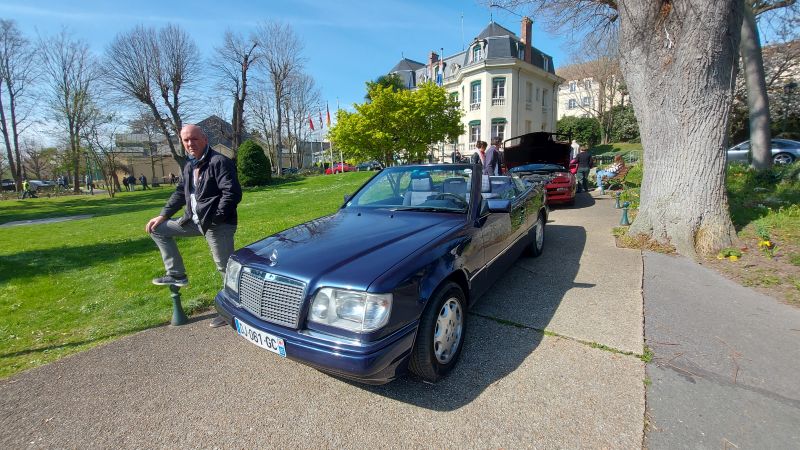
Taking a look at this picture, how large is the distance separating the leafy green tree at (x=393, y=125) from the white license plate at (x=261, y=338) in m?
15.0

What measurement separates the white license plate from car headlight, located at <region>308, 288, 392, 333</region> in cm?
29

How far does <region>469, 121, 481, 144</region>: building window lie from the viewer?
3347 centimetres

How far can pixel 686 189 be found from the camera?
17.6 feet

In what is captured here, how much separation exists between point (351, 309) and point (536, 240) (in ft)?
13.1

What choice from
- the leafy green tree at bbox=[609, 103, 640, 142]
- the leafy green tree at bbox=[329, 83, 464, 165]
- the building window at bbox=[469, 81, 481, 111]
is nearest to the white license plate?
the leafy green tree at bbox=[329, 83, 464, 165]

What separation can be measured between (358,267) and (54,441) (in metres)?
2.08

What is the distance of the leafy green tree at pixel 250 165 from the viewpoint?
80.1 ft

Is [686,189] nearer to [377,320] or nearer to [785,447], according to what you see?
[785,447]

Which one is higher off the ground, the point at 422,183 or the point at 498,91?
the point at 498,91

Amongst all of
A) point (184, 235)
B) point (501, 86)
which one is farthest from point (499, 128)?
point (184, 235)

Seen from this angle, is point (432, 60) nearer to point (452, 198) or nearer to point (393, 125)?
point (393, 125)

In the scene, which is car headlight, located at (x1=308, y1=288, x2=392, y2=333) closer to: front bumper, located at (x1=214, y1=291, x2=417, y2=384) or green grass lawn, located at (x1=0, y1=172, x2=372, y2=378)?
front bumper, located at (x1=214, y1=291, x2=417, y2=384)

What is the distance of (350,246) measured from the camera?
259 centimetres

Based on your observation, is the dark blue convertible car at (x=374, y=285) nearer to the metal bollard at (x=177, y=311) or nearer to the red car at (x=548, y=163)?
the metal bollard at (x=177, y=311)
